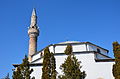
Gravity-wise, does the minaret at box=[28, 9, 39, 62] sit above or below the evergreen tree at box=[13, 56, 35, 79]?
above

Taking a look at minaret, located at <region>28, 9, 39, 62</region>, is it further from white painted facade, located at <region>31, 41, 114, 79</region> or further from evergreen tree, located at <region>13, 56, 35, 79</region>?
evergreen tree, located at <region>13, 56, 35, 79</region>

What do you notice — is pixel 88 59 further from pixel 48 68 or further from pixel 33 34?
pixel 33 34

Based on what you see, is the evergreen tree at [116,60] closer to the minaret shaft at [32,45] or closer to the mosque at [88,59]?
the mosque at [88,59]

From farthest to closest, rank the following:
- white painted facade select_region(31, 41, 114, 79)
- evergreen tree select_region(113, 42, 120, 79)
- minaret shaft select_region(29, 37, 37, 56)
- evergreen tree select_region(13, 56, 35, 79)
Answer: minaret shaft select_region(29, 37, 37, 56) < white painted facade select_region(31, 41, 114, 79) < evergreen tree select_region(13, 56, 35, 79) < evergreen tree select_region(113, 42, 120, 79)

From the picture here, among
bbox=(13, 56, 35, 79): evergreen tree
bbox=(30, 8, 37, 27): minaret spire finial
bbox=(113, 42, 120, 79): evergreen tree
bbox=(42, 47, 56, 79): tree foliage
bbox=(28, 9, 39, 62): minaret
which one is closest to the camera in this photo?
bbox=(113, 42, 120, 79): evergreen tree

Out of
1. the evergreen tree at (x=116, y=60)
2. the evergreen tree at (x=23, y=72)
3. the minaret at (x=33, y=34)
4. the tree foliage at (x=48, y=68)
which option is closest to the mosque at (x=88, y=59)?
the evergreen tree at (x=116, y=60)

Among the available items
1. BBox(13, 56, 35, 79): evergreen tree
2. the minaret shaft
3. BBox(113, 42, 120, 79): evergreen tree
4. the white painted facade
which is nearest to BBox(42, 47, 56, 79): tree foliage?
BBox(13, 56, 35, 79): evergreen tree

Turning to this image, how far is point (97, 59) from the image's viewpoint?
65.3 feet

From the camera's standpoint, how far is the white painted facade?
1931 centimetres

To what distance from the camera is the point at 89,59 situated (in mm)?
20203

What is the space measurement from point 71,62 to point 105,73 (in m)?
5.19

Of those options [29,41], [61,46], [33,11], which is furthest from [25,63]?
[33,11]

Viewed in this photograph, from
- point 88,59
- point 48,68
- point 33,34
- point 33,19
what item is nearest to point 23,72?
point 48,68

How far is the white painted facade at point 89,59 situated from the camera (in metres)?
19.3
